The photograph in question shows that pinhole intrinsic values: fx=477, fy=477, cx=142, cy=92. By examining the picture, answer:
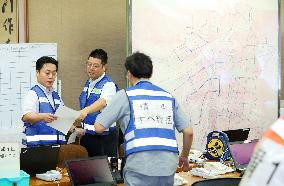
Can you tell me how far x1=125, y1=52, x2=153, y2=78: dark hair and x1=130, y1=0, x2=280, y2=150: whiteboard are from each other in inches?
66.1

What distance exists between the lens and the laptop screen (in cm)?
354

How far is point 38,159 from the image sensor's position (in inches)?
120

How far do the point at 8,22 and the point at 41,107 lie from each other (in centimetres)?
134

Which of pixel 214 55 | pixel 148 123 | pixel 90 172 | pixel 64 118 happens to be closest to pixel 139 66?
pixel 148 123

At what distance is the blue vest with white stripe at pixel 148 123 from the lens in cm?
267

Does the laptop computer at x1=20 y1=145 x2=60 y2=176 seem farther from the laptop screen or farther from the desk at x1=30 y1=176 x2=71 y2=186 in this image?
the laptop screen

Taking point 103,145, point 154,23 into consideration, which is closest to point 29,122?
point 103,145

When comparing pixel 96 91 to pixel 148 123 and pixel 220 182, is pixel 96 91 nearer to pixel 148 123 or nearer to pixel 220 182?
pixel 148 123

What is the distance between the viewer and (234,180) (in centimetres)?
238

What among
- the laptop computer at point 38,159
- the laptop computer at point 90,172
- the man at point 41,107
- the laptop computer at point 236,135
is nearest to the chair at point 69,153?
the man at point 41,107

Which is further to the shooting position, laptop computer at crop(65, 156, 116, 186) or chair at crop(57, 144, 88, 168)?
chair at crop(57, 144, 88, 168)

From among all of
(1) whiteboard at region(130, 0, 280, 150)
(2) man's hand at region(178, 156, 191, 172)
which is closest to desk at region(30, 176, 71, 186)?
(2) man's hand at region(178, 156, 191, 172)

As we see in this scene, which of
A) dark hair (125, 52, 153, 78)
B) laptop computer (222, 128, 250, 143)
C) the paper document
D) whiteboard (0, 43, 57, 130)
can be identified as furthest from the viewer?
whiteboard (0, 43, 57, 130)

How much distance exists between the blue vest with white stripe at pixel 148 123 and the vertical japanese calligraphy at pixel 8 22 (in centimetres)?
224
